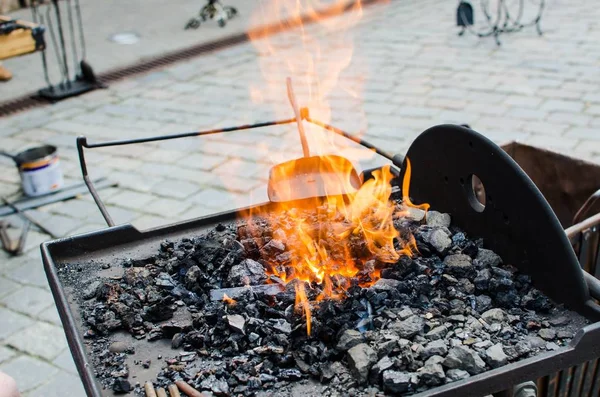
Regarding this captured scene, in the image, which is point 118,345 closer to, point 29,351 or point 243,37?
point 29,351

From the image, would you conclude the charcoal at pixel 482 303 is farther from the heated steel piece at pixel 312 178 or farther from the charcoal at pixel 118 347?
the charcoal at pixel 118 347

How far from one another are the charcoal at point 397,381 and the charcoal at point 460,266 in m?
0.56

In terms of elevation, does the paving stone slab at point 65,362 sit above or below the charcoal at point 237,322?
below

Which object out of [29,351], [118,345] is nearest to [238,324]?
[118,345]

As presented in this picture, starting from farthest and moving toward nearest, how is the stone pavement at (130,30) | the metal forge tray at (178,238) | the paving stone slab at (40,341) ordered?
the stone pavement at (130,30) < the paving stone slab at (40,341) < the metal forge tray at (178,238)

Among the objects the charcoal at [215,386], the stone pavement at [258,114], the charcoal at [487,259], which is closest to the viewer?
the charcoal at [215,386]

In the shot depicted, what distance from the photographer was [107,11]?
11266 millimetres

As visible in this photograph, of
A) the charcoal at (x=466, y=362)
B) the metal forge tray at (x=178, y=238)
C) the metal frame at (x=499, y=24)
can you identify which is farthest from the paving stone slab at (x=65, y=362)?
the metal frame at (x=499, y=24)

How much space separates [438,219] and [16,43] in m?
4.34

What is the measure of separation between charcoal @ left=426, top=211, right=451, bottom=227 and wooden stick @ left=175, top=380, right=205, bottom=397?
113 cm

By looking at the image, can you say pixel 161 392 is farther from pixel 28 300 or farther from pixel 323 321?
pixel 28 300

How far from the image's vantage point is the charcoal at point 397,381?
5.97ft

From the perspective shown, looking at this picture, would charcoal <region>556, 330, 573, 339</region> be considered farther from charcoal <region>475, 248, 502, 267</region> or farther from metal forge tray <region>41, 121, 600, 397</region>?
charcoal <region>475, 248, 502, 267</region>

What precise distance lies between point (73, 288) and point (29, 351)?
1518mm
